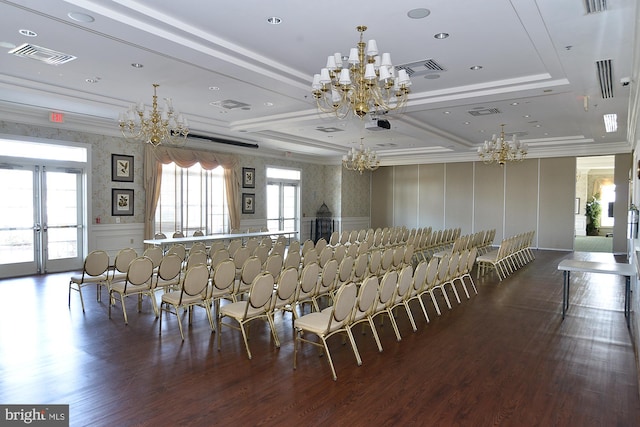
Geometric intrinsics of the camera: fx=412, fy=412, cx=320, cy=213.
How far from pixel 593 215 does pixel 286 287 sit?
70.1 feet

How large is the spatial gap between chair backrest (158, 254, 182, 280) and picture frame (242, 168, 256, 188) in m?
7.92

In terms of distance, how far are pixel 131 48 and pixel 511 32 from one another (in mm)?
4740

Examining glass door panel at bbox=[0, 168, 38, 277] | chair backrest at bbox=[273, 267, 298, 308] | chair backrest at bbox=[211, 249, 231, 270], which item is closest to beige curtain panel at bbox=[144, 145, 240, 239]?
glass door panel at bbox=[0, 168, 38, 277]

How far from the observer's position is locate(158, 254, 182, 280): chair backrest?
19.2ft

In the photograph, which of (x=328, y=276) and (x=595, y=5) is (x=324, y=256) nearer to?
(x=328, y=276)

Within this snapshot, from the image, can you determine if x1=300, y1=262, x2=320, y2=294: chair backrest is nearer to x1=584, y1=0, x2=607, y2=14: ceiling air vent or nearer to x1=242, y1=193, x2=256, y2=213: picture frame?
x1=584, y1=0, x2=607, y2=14: ceiling air vent

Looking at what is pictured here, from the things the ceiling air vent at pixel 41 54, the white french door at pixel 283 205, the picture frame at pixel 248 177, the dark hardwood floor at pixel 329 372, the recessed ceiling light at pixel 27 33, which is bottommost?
the dark hardwood floor at pixel 329 372

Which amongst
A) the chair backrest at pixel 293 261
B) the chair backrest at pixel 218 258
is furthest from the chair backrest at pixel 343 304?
the chair backrest at pixel 218 258

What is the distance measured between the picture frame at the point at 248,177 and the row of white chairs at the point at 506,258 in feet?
25.0

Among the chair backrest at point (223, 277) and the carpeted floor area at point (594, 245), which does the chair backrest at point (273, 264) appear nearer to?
the chair backrest at point (223, 277)

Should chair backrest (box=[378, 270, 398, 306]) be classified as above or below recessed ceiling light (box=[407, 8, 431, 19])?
below

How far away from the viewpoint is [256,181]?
14281 millimetres

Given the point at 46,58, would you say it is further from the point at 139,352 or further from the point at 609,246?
the point at 609,246

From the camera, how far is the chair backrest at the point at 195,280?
16.1 feet
